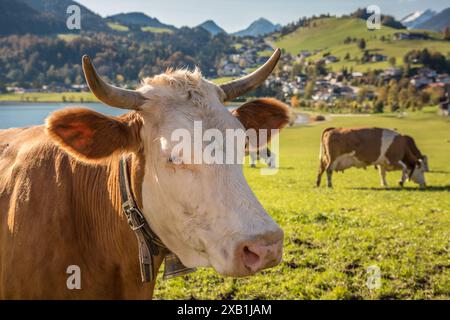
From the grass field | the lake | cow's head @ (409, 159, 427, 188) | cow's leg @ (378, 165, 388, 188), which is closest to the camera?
the lake

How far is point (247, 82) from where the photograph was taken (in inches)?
138

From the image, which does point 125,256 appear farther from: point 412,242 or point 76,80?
point 76,80

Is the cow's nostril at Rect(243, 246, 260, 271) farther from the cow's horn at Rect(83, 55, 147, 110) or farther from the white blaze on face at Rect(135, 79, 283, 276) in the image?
the cow's horn at Rect(83, 55, 147, 110)

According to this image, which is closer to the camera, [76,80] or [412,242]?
[412,242]

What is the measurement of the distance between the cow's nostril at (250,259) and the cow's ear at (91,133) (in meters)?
1.22

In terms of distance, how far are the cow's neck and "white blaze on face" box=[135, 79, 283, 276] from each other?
1.11 feet

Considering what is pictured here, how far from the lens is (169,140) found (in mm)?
2861

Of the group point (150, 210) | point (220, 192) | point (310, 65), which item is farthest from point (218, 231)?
point (310, 65)

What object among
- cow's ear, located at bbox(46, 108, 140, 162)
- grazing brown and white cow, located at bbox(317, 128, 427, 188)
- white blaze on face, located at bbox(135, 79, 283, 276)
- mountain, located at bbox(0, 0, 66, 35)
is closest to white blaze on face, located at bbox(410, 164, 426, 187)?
grazing brown and white cow, located at bbox(317, 128, 427, 188)

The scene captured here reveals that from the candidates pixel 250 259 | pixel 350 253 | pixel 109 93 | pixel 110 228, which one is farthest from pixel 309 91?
pixel 250 259

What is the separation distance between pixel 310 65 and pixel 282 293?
7055 inches

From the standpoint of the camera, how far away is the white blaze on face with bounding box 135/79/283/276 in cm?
244

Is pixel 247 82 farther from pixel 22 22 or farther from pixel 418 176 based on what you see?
pixel 22 22

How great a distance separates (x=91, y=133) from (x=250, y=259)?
1513mm
